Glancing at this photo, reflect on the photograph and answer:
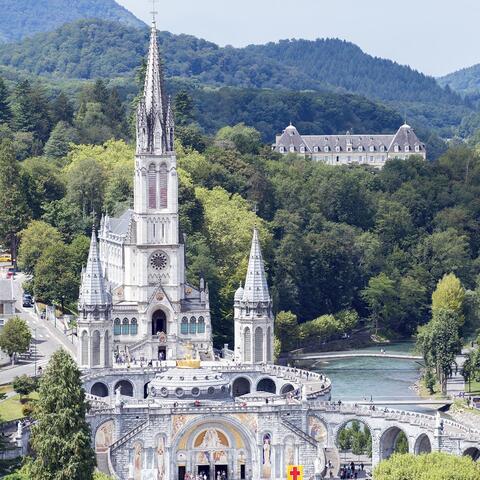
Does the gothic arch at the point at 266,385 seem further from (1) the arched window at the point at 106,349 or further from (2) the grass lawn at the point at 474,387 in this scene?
(2) the grass lawn at the point at 474,387

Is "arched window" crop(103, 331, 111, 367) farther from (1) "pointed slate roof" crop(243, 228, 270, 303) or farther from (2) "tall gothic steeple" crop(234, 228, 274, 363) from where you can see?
(1) "pointed slate roof" crop(243, 228, 270, 303)

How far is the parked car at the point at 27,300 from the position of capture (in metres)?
125

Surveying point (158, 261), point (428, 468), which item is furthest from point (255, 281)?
point (428, 468)

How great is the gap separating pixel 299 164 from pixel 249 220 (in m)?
43.4

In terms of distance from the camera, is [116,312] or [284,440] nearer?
[284,440]

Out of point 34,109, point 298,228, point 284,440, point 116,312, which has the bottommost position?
point 284,440

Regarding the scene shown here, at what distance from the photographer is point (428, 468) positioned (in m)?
85.4

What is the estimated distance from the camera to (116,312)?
117 metres

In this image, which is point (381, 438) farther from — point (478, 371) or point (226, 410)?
point (478, 371)

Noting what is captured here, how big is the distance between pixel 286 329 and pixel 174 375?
136 feet

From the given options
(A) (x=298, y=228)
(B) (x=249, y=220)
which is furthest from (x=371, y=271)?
(B) (x=249, y=220)

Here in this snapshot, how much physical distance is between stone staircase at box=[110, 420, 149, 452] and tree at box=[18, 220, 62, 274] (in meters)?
34.3

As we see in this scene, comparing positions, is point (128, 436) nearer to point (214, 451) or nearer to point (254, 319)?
point (214, 451)

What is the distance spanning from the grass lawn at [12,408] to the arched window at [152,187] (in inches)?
800
